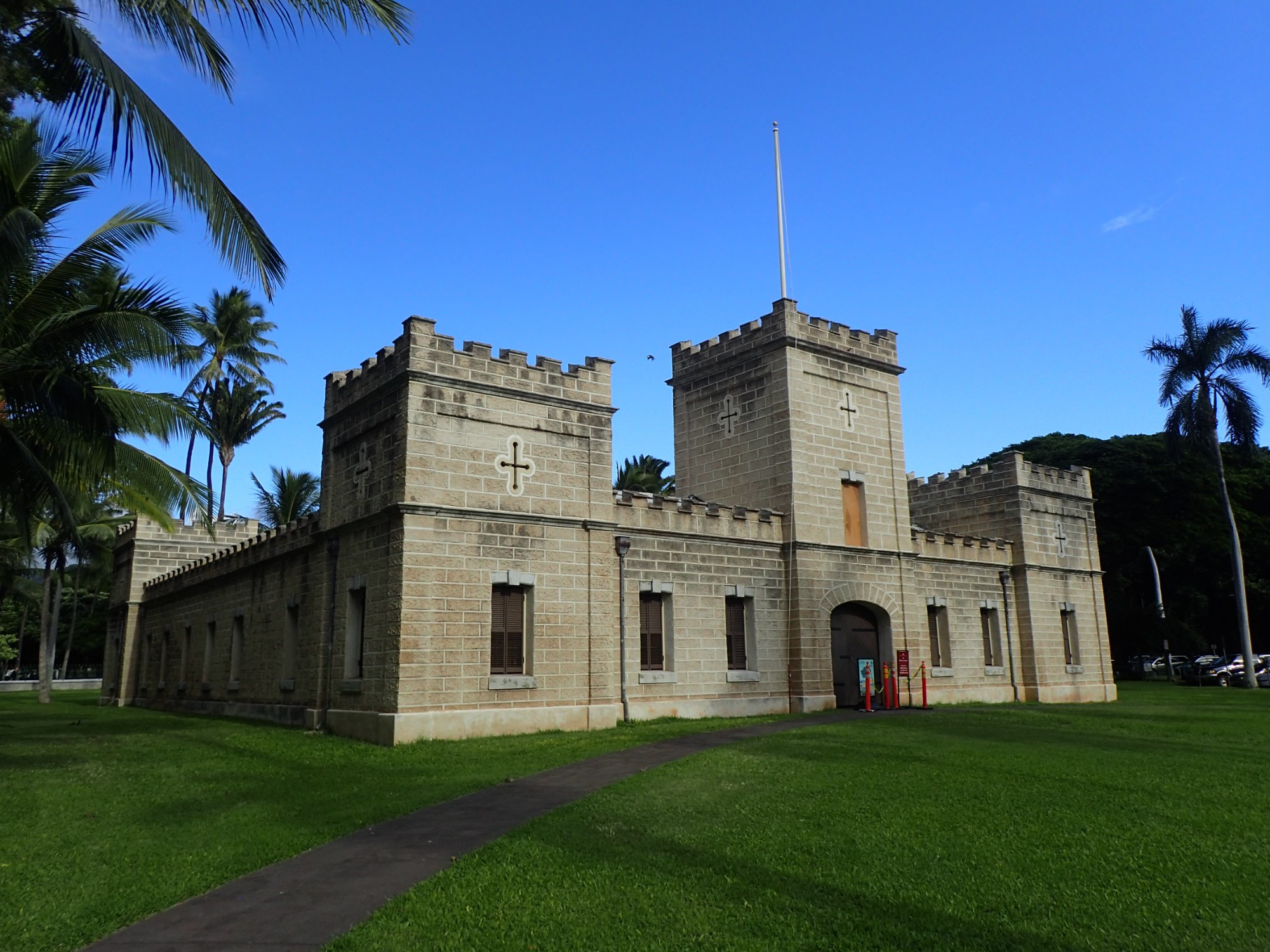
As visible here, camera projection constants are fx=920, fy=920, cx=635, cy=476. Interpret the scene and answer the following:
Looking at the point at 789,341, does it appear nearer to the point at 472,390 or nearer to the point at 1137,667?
the point at 472,390

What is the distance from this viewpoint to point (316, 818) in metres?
9.46

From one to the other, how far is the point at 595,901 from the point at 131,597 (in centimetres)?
3098

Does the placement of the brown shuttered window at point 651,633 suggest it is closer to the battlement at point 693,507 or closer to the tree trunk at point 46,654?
the battlement at point 693,507

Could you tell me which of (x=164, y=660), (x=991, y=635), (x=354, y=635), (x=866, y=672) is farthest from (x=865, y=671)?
(x=164, y=660)

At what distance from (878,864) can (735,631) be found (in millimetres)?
13562

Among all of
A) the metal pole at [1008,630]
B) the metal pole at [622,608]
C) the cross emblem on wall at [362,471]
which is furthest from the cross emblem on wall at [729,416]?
the metal pole at [1008,630]

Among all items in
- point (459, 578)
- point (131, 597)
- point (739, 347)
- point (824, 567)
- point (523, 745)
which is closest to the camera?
point (523, 745)

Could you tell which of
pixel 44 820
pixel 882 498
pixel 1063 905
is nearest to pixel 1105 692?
pixel 882 498

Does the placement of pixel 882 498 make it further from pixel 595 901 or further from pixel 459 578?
pixel 595 901

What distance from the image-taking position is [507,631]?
17.3m

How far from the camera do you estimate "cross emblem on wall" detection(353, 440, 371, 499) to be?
18.0 meters

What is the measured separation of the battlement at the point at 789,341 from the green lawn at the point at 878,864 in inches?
479

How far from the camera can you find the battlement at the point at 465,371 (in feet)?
55.8

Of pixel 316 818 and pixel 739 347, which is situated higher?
pixel 739 347
